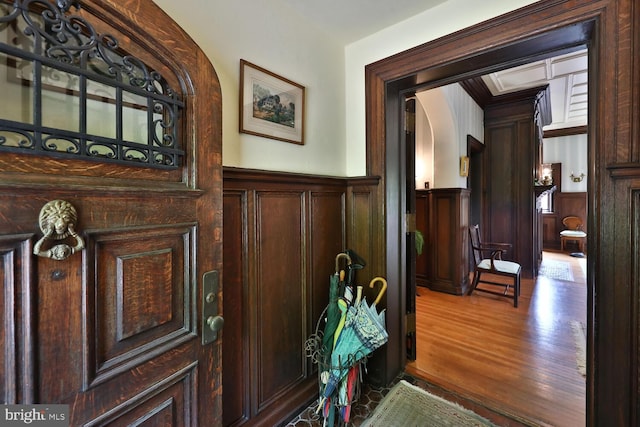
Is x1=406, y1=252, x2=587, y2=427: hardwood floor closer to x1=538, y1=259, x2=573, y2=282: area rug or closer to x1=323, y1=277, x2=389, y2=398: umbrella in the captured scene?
x1=538, y1=259, x2=573, y2=282: area rug

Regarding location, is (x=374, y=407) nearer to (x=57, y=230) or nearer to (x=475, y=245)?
(x=57, y=230)

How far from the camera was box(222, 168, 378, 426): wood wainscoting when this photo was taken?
1.38 m

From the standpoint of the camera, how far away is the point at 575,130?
6797mm

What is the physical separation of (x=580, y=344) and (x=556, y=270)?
328 cm

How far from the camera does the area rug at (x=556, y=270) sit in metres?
4.65

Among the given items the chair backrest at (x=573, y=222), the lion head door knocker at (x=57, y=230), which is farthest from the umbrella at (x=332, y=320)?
the chair backrest at (x=573, y=222)

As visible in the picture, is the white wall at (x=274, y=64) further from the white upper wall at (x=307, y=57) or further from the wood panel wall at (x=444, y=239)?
the wood panel wall at (x=444, y=239)

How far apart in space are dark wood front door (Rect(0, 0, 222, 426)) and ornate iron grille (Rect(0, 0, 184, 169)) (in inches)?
1.0

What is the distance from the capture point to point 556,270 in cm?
507

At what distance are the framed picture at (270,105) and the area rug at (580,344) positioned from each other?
2641 millimetres

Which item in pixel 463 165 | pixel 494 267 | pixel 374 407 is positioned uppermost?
pixel 463 165

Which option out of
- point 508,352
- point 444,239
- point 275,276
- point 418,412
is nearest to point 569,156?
point 444,239

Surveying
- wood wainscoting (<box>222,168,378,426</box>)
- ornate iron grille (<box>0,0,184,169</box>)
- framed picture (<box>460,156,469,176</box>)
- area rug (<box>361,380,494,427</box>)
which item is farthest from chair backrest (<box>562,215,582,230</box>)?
ornate iron grille (<box>0,0,184,169</box>)

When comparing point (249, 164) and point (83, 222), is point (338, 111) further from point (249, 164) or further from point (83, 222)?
point (83, 222)
